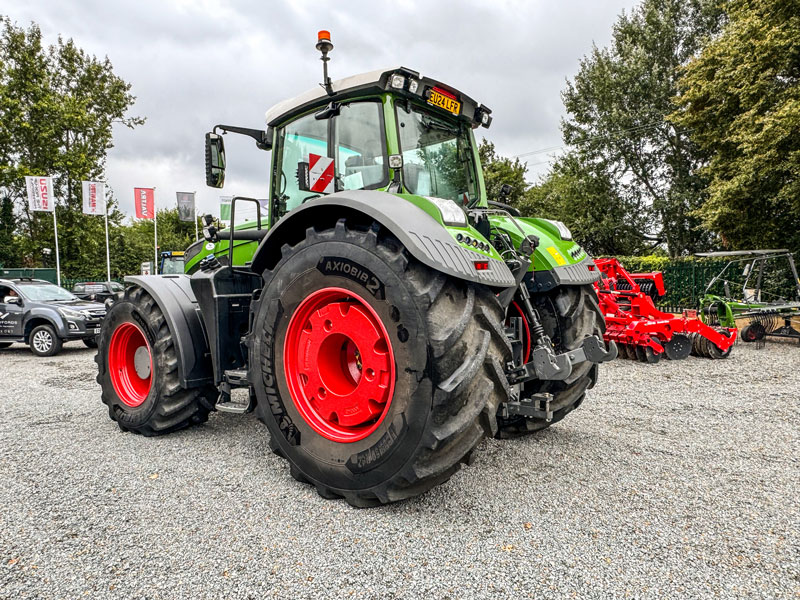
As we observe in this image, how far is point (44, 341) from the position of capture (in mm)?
9828

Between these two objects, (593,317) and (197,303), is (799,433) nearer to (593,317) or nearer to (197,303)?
(593,317)

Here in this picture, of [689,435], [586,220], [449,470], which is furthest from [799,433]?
[586,220]

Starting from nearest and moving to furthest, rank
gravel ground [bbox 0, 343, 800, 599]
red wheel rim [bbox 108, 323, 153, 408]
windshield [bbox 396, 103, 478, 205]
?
gravel ground [bbox 0, 343, 800, 599], windshield [bbox 396, 103, 478, 205], red wheel rim [bbox 108, 323, 153, 408]

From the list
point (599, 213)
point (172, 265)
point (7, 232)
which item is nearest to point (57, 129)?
point (7, 232)

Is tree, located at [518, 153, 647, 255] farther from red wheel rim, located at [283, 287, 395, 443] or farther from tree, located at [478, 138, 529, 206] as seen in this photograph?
red wheel rim, located at [283, 287, 395, 443]

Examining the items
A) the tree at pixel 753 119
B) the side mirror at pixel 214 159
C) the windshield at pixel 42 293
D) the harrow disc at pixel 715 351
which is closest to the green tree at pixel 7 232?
the windshield at pixel 42 293

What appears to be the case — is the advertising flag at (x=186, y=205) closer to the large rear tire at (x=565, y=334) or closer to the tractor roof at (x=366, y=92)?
the tractor roof at (x=366, y=92)

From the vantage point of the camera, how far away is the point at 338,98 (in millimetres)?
3434

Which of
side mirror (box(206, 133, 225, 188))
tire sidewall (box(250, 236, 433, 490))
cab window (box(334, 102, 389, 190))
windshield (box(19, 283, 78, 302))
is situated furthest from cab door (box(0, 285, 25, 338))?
cab window (box(334, 102, 389, 190))

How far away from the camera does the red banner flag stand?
2384 centimetres

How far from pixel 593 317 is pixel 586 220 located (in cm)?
2091

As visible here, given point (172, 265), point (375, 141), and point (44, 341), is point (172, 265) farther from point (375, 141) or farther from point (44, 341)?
point (375, 141)

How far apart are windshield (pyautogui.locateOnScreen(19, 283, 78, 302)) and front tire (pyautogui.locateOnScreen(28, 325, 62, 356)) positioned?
81cm

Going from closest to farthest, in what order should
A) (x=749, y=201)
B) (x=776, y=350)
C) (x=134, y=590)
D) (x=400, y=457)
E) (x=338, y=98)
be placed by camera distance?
(x=134, y=590) → (x=400, y=457) → (x=338, y=98) → (x=776, y=350) → (x=749, y=201)
